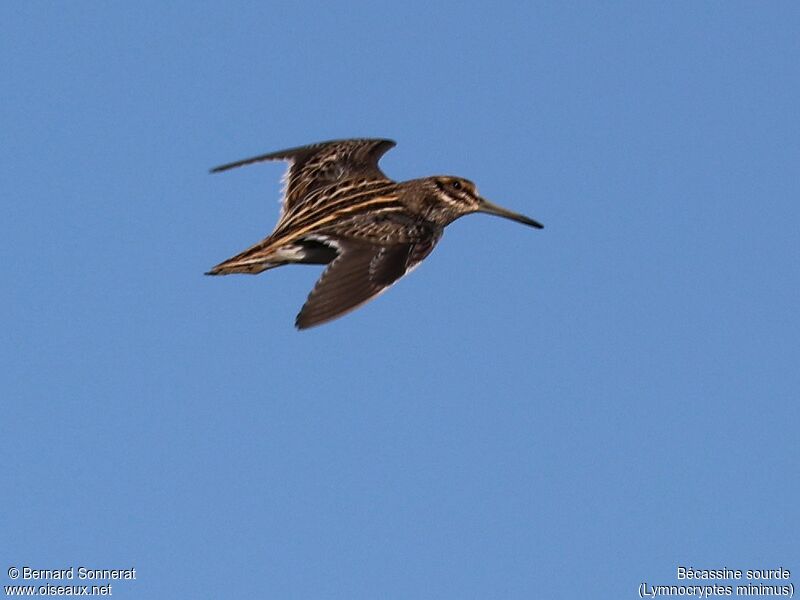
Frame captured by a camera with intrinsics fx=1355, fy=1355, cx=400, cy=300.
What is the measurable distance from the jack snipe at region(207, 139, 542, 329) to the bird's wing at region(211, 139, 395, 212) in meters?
0.01

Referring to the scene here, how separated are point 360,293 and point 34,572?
6.39 metres

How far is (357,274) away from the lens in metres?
16.6

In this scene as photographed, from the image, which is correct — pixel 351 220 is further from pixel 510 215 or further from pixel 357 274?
pixel 510 215

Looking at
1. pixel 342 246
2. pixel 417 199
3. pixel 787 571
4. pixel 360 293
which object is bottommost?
pixel 787 571

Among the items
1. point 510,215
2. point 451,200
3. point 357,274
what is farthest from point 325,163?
point 357,274

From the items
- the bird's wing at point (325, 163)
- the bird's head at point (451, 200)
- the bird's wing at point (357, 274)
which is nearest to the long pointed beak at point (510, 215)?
the bird's head at point (451, 200)

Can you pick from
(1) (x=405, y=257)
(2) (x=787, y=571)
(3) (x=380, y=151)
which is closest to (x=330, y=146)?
(3) (x=380, y=151)

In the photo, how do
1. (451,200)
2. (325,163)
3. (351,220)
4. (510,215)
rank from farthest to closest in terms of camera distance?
(325,163), (510,215), (451,200), (351,220)

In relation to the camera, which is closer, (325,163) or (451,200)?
(451,200)

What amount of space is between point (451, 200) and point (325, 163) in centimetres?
228

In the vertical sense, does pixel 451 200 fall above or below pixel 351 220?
above

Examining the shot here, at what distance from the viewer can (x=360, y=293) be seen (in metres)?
16.2

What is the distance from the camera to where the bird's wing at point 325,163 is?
20188mm

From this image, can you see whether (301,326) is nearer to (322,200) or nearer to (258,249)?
(258,249)
